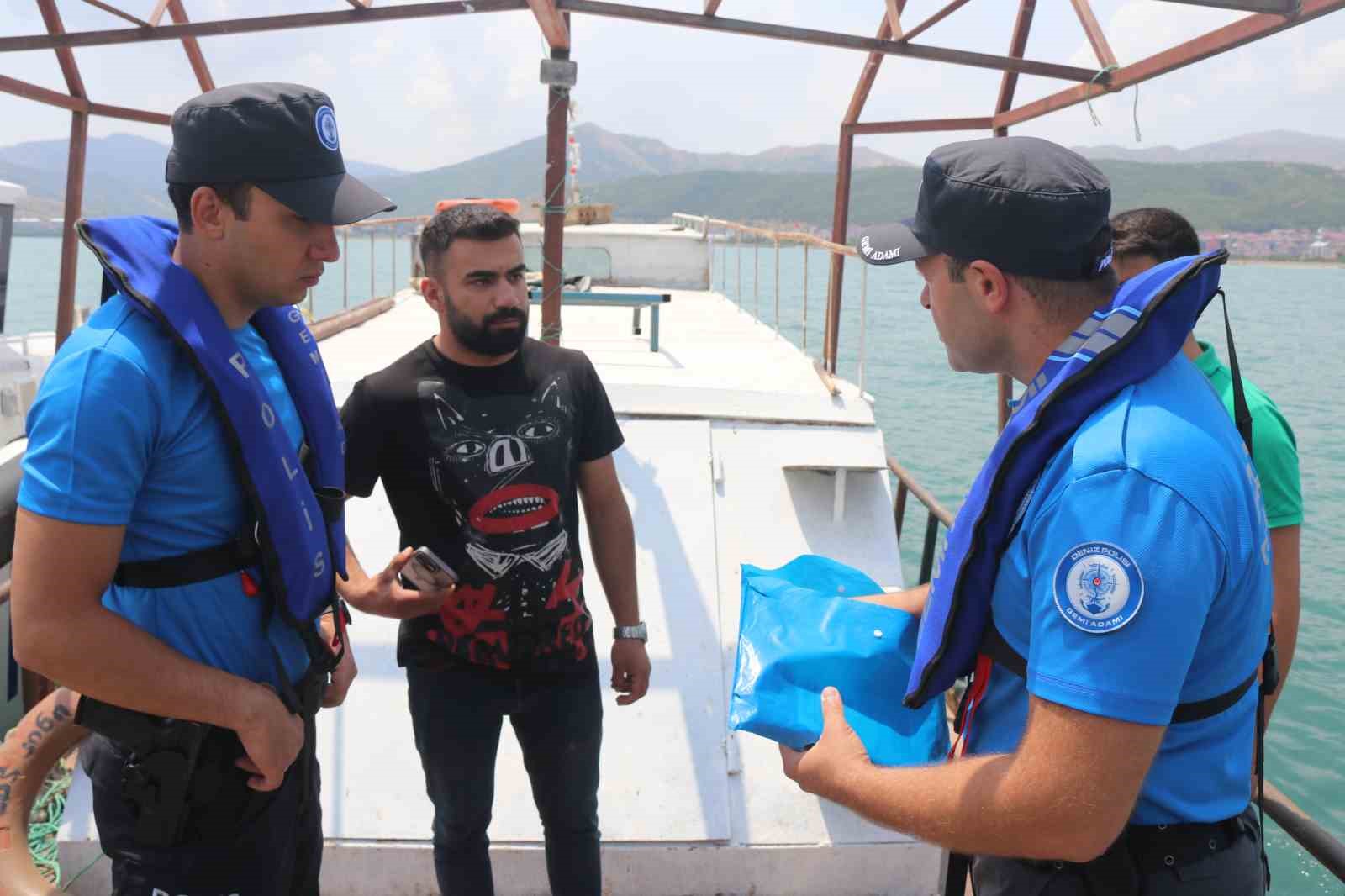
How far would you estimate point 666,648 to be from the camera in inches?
152

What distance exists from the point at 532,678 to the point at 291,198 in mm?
1429

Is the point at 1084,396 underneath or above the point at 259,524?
above

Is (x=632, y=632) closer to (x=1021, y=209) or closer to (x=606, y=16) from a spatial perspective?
(x=1021, y=209)

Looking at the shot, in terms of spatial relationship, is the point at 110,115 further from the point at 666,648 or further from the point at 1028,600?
the point at 1028,600

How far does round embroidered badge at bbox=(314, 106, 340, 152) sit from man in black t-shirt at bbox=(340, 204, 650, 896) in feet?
2.46

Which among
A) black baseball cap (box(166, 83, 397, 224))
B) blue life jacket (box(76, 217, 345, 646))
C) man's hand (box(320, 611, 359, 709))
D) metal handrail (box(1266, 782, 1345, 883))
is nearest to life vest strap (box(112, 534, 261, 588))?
blue life jacket (box(76, 217, 345, 646))

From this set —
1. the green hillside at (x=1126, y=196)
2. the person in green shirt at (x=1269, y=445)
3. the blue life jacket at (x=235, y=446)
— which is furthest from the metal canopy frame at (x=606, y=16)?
the green hillside at (x=1126, y=196)

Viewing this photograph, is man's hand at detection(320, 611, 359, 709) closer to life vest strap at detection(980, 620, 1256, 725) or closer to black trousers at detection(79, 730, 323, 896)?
black trousers at detection(79, 730, 323, 896)

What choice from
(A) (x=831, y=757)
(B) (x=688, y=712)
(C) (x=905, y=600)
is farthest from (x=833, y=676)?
(B) (x=688, y=712)

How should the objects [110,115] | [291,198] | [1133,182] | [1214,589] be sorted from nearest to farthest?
1. [1214,589]
2. [291,198]
3. [110,115]
4. [1133,182]

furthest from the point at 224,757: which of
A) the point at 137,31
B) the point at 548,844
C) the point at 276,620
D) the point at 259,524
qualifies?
the point at 137,31

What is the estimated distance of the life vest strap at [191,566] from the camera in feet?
5.45

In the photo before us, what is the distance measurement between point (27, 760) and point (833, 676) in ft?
6.24

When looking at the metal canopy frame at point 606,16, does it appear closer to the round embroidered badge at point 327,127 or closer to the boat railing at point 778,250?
the boat railing at point 778,250
